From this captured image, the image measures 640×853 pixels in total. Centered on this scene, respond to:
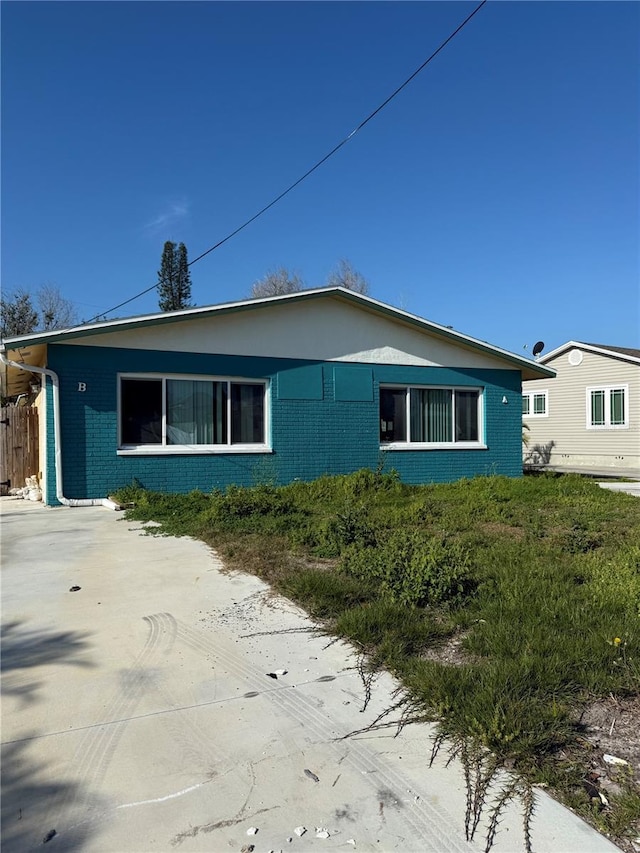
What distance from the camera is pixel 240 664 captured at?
366 centimetres

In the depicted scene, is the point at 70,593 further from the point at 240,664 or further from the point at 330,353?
the point at 330,353

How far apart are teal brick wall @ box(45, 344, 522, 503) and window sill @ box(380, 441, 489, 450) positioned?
108 mm

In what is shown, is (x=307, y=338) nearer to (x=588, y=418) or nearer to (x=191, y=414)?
(x=191, y=414)

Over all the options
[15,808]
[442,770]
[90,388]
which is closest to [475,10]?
[90,388]

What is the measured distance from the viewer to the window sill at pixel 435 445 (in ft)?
41.8

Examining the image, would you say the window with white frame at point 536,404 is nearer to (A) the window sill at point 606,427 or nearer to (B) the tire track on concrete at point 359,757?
(A) the window sill at point 606,427

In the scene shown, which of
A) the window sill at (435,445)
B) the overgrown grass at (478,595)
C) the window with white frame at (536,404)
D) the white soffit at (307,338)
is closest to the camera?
the overgrown grass at (478,595)

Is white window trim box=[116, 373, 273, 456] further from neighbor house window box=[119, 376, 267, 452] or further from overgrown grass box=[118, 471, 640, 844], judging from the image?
overgrown grass box=[118, 471, 640, 844]

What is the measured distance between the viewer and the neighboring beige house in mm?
22250

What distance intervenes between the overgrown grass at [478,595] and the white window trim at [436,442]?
3.36 meters

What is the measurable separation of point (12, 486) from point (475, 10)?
12.4 metres

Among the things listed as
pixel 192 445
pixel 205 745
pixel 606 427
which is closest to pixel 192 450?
pixel 192 445

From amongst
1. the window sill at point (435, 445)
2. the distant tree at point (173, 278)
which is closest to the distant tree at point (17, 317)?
the distant tree at point (173, 278)

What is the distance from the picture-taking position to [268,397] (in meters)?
11.5
